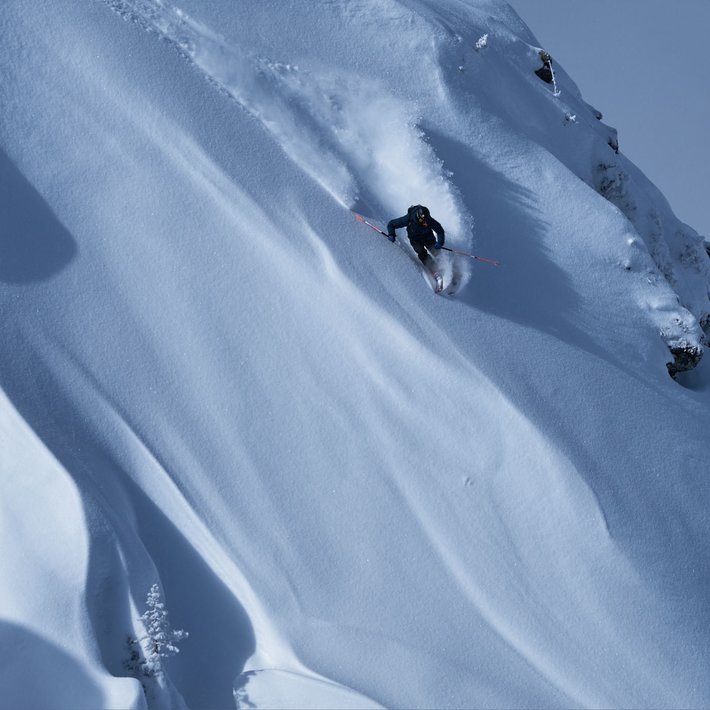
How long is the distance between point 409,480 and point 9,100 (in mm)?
7904

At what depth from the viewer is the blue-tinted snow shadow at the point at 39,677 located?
9.05 m

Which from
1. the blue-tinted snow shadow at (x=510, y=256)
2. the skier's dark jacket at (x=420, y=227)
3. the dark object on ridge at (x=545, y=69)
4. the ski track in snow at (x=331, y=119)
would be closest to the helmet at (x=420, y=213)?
the skier's dark jacket at (x=420, y=227)

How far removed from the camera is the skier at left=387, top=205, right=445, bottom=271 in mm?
12445

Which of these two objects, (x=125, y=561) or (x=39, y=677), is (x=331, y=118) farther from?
(x=39, y=677)

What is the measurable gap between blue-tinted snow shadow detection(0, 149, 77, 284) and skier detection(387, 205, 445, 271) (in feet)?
14.6

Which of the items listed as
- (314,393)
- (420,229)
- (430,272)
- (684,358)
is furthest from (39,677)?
(684,358)

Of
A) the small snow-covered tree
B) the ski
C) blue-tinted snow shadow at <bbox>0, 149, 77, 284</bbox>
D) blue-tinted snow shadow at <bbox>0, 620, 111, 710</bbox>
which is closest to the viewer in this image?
blue-tinted snow shadow at <bbox>0, 620, 111, 710</bbox>

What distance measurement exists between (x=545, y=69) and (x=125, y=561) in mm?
12360

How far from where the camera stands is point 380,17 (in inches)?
611

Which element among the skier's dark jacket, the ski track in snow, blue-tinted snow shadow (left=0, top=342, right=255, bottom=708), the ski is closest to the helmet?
the skier's dark jacket

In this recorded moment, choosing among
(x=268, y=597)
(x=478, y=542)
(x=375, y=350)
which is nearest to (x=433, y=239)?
(x=375, y=350)

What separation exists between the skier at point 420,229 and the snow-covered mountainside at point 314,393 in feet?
1.21

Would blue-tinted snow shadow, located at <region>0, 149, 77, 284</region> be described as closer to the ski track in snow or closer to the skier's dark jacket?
the ski track in snow

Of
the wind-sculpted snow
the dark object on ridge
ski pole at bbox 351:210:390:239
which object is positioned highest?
the dark object on ridge
